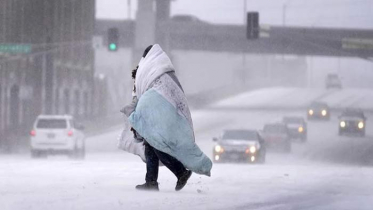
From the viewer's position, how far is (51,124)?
3569cm

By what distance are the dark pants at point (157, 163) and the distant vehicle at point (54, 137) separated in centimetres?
2471

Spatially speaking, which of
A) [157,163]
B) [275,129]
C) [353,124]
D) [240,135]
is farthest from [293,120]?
[157,163]

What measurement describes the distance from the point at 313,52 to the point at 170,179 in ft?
295

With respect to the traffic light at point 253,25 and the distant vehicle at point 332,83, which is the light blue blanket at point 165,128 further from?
the distant vehicle at point 332,83

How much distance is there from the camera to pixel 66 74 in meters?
79.9

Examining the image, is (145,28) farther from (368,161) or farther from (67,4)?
(368,161)

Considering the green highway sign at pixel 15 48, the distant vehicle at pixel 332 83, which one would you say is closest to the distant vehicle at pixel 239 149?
the green highway sign at pixel 15 48

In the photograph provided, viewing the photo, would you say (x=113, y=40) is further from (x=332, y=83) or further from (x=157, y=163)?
(x=332, y=83)

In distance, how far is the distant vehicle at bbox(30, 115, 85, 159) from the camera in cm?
3509

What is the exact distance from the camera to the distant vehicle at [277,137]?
5003 cm

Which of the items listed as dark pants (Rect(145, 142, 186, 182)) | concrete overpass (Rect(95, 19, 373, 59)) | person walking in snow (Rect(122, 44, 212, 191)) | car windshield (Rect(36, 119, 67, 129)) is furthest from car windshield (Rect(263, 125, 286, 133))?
person walking in snow (Rect(122, 44, 212, 191))

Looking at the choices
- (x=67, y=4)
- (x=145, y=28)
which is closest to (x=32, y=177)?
(x=67, y=4)

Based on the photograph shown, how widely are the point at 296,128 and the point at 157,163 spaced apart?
48916mm

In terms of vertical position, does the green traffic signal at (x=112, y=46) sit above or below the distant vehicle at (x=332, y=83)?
above
